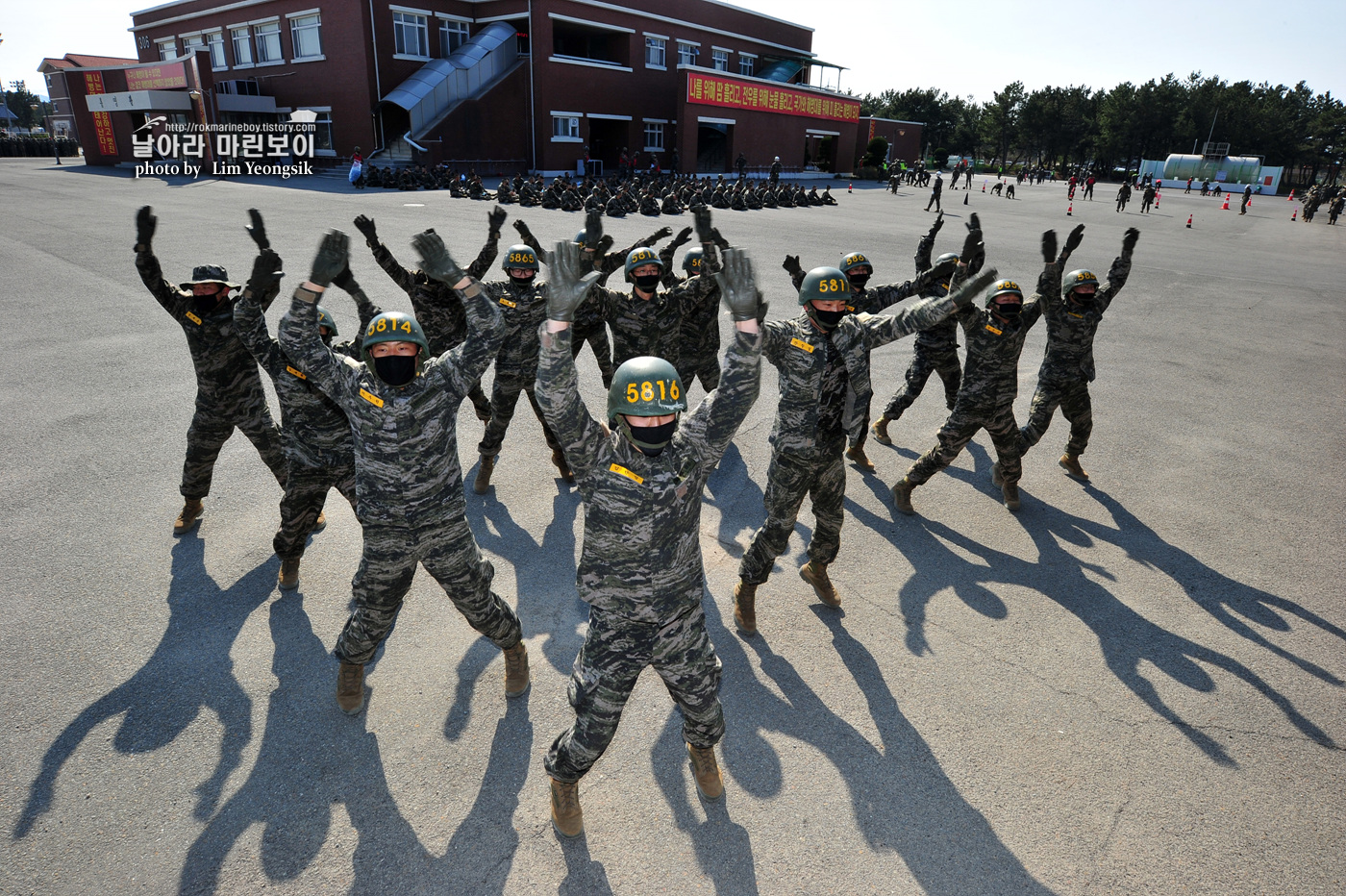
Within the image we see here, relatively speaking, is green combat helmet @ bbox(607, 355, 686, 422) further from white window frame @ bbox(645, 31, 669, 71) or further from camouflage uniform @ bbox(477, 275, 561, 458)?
white window frame @ bbox(645, 31, 669, 71)

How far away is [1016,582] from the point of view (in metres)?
5.96

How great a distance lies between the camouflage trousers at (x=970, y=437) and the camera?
6707 millimetres

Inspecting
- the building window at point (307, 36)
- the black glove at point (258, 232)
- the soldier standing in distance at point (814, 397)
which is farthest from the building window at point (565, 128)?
the soldier standing in distance at point (814, 397)

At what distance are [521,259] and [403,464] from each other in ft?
12.2

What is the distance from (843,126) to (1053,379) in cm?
6136

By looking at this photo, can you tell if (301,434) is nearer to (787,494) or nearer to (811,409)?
(787,494)

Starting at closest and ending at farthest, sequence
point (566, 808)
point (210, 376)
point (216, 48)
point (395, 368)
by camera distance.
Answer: point (566, 808) → point (395, 368) → point (210, 376) → point (216, 48)

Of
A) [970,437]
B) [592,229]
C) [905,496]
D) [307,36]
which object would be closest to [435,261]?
[592,229]

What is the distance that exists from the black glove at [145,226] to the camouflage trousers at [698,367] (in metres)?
4.66

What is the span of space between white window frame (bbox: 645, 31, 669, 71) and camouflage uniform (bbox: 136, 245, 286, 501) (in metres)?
48.8

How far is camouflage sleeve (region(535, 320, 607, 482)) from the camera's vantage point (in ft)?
10.2

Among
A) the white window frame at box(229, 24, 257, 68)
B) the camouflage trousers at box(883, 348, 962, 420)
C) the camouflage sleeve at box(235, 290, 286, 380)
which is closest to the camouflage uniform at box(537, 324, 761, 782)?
the camouflage sleeve at box(235, 290, 286, 380)

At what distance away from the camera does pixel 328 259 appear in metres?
3.98

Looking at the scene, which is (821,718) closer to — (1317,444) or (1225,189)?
(1317,444)
